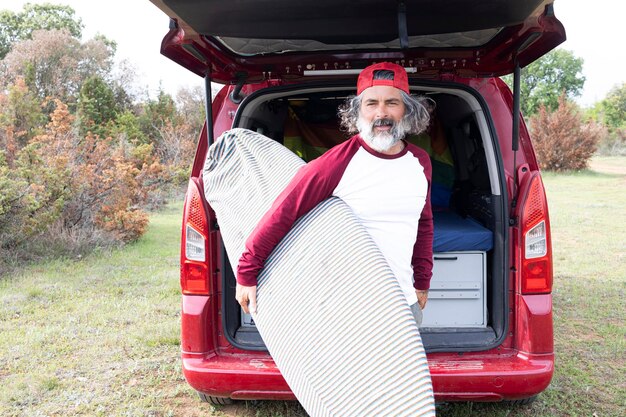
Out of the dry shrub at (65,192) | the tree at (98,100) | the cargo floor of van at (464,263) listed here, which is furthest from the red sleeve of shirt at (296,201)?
the tree at (98,100)

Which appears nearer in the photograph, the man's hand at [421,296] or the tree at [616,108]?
the man's hand at [421,296]

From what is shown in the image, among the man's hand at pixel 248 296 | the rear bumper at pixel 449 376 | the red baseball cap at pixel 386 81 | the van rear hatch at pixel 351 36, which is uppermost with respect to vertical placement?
the van rear hatch at pixel 351 36

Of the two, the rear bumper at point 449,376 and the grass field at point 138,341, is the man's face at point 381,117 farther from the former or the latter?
the grass field at point 138,341

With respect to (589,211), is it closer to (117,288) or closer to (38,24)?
(117,288)

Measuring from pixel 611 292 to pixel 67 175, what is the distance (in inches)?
250

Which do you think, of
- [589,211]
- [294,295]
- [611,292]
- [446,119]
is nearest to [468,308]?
[294,295]

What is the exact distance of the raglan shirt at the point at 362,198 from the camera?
6.38 feet

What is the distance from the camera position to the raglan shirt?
194cm

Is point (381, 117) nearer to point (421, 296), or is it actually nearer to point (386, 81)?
point (386, 81)

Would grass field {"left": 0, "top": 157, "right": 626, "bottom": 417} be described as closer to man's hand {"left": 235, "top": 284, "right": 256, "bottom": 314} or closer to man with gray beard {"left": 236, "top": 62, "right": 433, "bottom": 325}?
man's hand {"left": 235, "top": 284, "right": 256, "bottom": 314}

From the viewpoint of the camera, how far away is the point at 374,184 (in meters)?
2.00

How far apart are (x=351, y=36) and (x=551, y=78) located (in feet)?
154

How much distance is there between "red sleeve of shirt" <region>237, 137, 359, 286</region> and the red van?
49cm

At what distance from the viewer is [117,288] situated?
534cm
